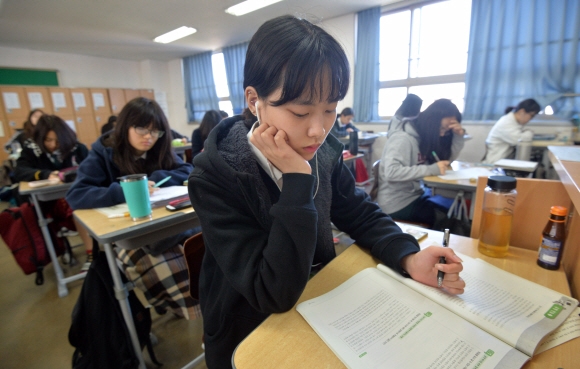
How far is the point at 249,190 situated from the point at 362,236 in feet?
1.33

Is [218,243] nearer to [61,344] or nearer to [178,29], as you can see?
[61,344]

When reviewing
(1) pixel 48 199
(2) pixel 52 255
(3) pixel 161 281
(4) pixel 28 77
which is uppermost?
(4) pixel 28 77

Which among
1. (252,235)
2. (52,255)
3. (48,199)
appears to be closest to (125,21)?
(48,199)

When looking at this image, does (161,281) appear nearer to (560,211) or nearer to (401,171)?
(560,211)

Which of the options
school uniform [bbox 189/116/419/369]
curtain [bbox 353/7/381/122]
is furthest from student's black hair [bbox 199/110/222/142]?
curtain [bbox 353/7/381/122]

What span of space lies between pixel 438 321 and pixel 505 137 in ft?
11.3

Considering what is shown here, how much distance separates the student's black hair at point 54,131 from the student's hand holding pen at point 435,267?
9.23 ft

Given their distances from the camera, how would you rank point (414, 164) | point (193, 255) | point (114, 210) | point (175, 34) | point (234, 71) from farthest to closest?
point (234, 71) → point (175, 34) → point (414, 164) → point (114, 210) → point (193, 255)

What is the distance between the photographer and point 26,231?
6.45 ft

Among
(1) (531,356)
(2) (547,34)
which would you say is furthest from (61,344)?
(2) (547,34)

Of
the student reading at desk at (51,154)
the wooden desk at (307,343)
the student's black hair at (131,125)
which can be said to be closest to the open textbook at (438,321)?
the wooden desk at (307,343)

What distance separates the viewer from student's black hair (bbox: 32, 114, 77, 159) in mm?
2312

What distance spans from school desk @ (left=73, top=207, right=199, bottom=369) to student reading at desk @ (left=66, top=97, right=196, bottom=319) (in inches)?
4.3

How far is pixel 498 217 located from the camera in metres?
0.78
